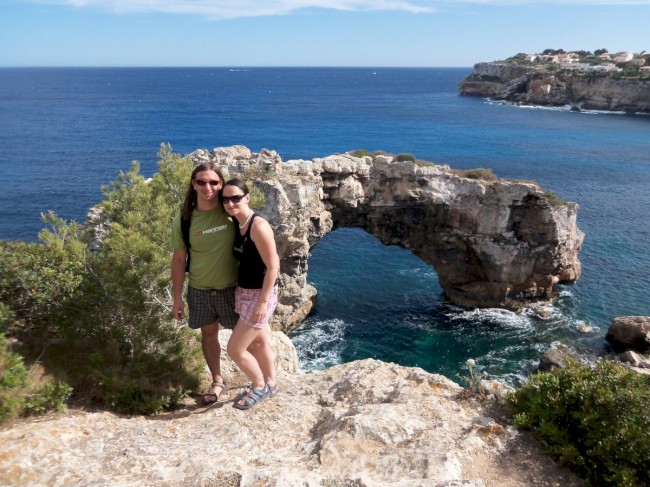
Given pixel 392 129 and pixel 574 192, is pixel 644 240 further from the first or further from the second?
pixel 392 129

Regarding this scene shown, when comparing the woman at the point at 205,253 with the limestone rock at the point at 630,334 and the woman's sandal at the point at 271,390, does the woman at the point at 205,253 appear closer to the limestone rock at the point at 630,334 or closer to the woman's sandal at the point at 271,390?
the woman's sandal at the point at 271,390

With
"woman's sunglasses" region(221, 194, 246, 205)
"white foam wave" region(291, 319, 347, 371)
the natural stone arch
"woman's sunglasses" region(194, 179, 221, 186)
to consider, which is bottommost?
"white foam wave" region(291, 319, 347, 371)

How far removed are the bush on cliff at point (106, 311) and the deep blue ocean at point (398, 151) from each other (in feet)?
67.3

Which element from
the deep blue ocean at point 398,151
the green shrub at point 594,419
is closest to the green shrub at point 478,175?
the deep blue ocean at point 398,151

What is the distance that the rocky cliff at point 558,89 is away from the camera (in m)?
114

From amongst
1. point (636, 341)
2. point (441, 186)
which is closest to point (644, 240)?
point (636, 341)

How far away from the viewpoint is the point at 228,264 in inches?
272

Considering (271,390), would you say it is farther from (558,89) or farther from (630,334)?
(558,89)

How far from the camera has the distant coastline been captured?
374 ft

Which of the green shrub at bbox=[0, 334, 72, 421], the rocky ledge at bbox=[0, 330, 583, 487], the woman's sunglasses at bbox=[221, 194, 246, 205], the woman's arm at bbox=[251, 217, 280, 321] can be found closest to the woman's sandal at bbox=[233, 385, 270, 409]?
the rocky ledge at bbox=[0, 330, 583, 487]

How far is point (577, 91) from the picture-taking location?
125m

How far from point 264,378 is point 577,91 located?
143 meters

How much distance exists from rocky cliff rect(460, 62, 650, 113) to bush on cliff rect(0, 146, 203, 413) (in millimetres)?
135156

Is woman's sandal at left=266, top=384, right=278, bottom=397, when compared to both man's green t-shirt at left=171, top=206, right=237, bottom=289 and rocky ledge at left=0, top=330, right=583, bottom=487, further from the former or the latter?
man's green t-shirt at left=171, top=206, right=237, bottom=289
